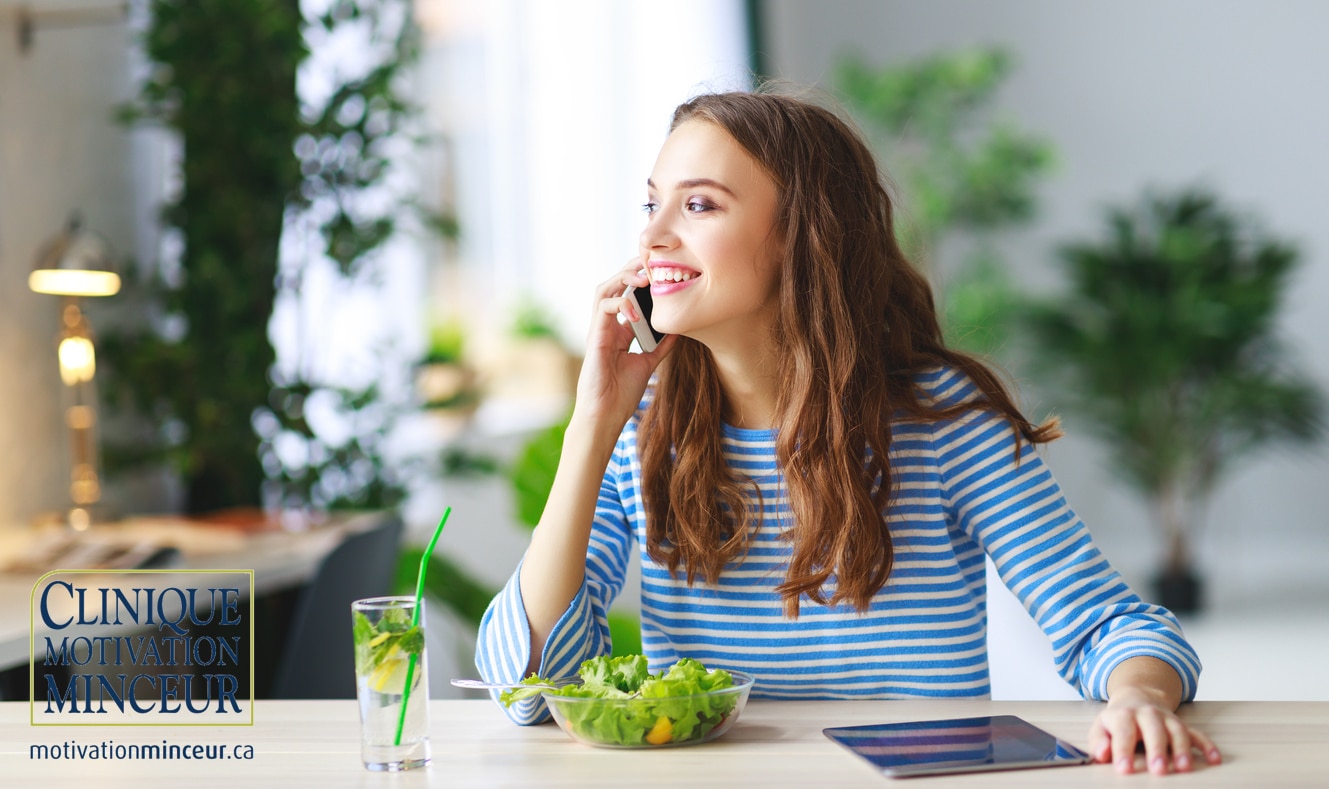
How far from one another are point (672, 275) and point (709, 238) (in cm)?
6

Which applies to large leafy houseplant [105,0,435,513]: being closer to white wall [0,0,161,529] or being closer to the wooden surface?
white wall [0,0,161,529]

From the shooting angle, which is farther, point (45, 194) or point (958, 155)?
point (958, 155)

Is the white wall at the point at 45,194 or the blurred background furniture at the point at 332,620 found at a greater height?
the white wall at the point at 45,194

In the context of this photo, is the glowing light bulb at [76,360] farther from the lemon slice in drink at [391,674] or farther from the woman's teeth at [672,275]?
the lemon slice in drink at [391,674]

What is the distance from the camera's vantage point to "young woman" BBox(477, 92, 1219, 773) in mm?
1343

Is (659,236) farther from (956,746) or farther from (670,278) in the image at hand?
(956,746)

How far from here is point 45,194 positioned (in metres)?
2.91

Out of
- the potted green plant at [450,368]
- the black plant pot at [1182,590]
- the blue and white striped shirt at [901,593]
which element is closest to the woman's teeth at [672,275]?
the blue and white striped shirt at [901,593]

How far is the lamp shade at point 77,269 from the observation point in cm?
260

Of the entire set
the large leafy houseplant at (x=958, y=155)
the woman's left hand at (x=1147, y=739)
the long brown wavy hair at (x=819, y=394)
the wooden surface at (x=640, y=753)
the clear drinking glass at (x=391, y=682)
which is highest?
the large leafy houseplant at (x=958, y=155)

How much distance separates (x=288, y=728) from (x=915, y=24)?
6.89 meters

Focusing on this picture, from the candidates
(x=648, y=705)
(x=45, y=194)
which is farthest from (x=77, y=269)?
(x=648, y=705)

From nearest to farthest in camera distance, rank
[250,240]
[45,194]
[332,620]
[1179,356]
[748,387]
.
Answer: [748,387] < [332,620] < [45,194] < [250,240] < [1179,356]

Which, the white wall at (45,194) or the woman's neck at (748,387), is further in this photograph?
the white wall at (45,194)
